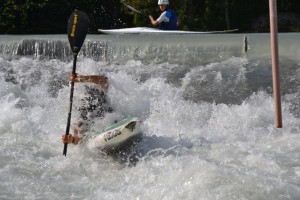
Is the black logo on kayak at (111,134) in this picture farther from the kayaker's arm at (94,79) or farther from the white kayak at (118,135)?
the kayaker's arm at (94,79)

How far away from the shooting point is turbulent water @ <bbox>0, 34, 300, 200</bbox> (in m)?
4.97

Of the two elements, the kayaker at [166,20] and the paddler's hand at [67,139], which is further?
the kayaker at [166,20]

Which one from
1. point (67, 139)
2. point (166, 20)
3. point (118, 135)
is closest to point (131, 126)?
point (118, 135)

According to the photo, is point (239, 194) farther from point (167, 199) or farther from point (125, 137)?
point (125, 137)

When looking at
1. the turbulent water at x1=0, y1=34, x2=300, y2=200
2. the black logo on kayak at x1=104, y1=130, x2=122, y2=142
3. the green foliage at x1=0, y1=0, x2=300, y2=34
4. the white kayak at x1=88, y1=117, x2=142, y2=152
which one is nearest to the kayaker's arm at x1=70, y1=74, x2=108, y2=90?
the turbulent water at x1=0, y1=34, x2=300, y2=200

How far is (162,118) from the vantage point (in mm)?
7289

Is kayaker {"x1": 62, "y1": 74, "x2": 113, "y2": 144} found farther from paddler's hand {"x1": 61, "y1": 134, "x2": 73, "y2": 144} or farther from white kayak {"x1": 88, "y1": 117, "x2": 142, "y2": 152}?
white kayak {"x1": 88, "y1": 117, "x2": 142, "y2": 152}

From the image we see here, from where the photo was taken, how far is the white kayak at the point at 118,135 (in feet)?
18.4

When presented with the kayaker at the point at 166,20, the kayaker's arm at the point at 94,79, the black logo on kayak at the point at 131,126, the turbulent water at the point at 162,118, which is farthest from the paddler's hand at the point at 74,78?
the kayaker at the point at 166,20

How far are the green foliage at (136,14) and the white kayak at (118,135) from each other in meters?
9.54

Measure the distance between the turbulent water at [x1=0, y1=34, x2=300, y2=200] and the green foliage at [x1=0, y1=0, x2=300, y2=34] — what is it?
16.2ft

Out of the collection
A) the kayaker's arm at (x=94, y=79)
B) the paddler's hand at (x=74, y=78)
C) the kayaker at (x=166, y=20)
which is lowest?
the kayaker's arm at (x=94, y=79)

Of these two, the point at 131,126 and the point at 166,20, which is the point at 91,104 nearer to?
the point at 131,126

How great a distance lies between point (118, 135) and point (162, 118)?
1690 mm
